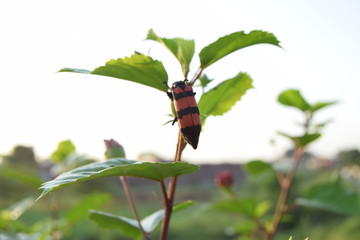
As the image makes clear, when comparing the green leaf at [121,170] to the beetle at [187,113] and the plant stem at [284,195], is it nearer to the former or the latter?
the beetle at [187,113]

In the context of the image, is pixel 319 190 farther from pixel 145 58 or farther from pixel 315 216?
pixel 315 216

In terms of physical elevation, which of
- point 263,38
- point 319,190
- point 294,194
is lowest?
point 294,194

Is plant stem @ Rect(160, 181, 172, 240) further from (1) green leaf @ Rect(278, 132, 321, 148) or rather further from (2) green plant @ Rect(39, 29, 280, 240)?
(1) green leaf @ Rect(278, 132, 321, 148)

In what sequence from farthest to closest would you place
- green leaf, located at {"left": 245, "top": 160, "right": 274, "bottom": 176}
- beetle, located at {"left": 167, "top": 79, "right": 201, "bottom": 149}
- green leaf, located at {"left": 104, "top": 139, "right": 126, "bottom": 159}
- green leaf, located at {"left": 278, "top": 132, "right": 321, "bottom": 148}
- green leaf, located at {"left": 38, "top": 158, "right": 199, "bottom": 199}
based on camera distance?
1. green leaf, located at {"left": 245, "top": 160, "right": 274, "bottom": 176}
2. green leaf, located at {"left": 278, "top": 132, "right": 321, "bottom": 148}
3. green leaf, located at {"left": 104, "top": 139, "right": 126, "bottom": 159}
4. beetle, located at {"left": 167, "top": 79, "right": 201, "bottom": 149}
5. green leaf, located at {"left": 38, "top": 158, "right": 199, "bottom": 199}

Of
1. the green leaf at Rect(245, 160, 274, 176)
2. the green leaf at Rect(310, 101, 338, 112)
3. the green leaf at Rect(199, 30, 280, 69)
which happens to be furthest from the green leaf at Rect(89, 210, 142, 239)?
the green leaf at Rect(310, 101, 338, 112)

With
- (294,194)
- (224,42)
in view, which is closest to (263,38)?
(224,42)

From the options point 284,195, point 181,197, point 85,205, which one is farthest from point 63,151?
point 181,197
